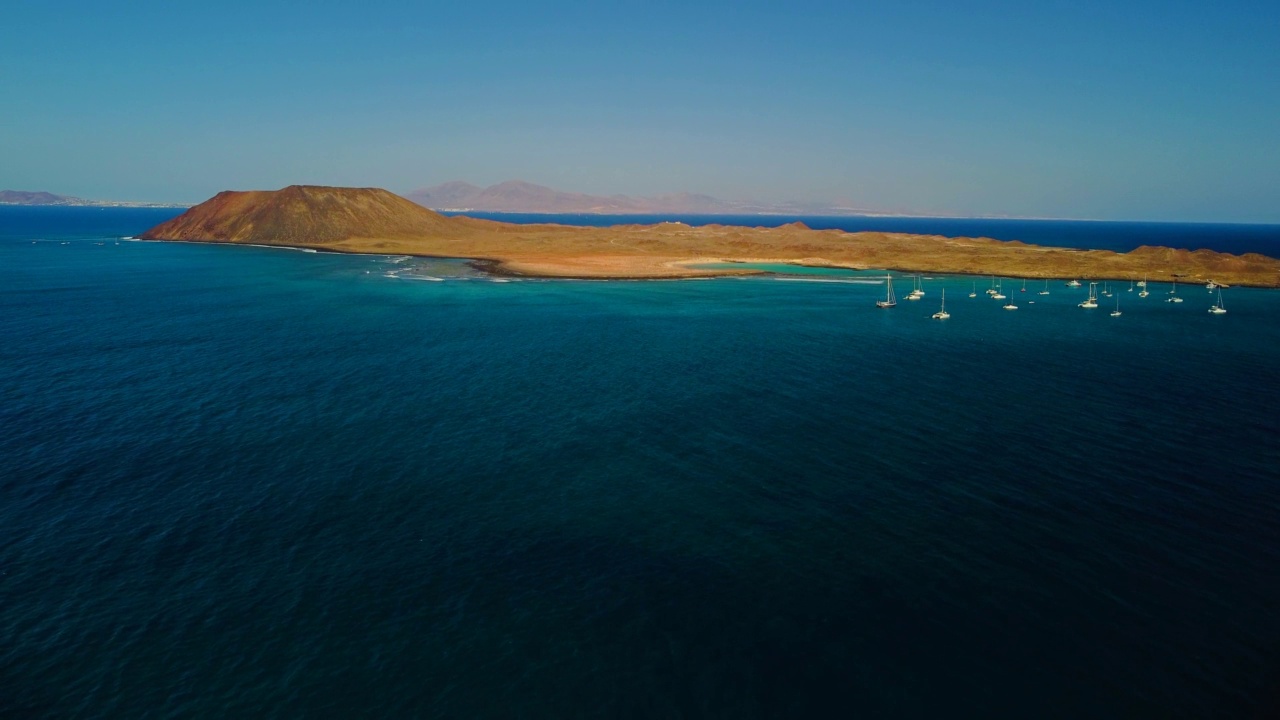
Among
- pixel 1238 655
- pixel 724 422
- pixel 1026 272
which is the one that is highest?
pixel 1026 272

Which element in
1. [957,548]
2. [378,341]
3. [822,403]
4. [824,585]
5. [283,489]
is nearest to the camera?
[824,585]

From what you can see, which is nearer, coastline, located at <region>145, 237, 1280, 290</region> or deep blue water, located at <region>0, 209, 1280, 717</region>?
deep blue water, located at <region>0, 209, 1280, 717</region>

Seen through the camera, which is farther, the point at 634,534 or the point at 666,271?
the point at 666,271

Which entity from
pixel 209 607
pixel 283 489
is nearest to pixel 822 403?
pixel 283 489

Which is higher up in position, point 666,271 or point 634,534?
point 666,271

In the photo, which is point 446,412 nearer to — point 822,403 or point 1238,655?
point 822,403

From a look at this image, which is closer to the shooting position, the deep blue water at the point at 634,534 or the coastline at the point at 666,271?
the deep blue water at the point at 634,534

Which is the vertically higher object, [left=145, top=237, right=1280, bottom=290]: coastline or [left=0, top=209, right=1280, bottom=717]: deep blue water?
[left=145, top=237, right=1280, bottom=290]: coastline

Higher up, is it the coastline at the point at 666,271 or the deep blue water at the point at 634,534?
the coastline at the point at 666,271
